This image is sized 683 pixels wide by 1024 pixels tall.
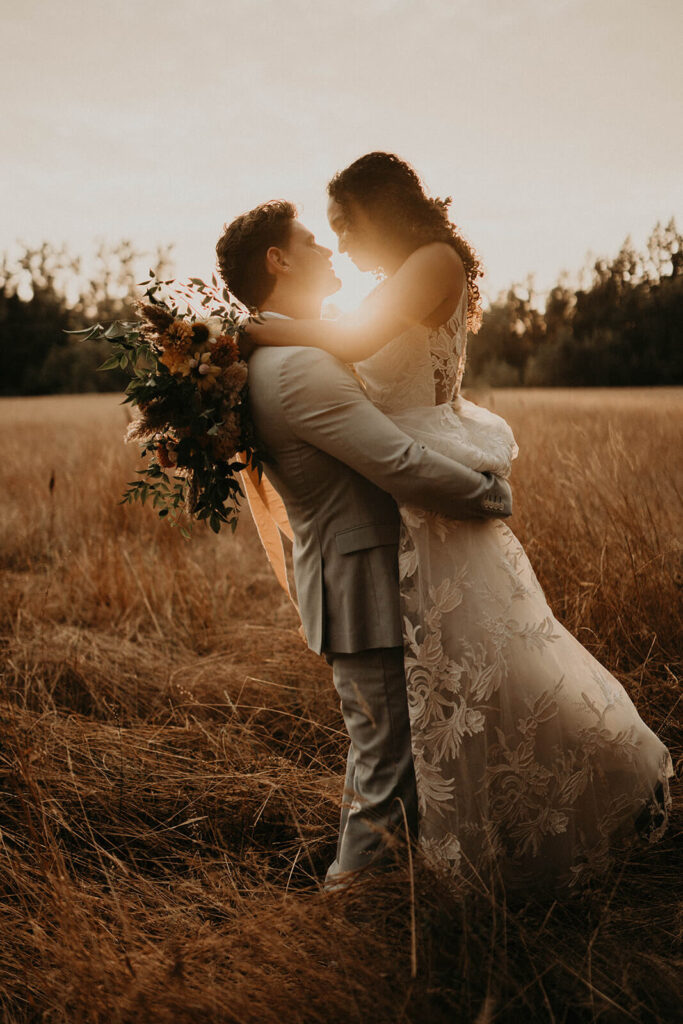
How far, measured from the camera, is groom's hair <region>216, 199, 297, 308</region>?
88.9 inches

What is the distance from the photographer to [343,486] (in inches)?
85.0

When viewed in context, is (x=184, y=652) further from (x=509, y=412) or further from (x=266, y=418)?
(x=509, y=412)

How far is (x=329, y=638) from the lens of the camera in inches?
87.5

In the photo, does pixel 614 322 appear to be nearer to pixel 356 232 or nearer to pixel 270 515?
pixel 356 232

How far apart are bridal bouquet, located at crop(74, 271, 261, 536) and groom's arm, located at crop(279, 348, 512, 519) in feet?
0.62

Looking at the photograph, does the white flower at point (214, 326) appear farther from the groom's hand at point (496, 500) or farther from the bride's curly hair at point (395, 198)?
the groom's hand at point (496, 500)

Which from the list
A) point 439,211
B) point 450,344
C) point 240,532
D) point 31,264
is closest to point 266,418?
point 450,344

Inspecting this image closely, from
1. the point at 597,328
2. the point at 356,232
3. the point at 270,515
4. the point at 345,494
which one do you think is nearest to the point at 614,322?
the point at 597,328

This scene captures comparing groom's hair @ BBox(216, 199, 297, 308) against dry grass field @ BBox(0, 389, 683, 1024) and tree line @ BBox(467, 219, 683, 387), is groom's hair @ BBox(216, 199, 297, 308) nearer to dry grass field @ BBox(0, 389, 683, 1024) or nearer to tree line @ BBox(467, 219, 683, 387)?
dry grass field @ BBox(0, 389, 683, 1024)

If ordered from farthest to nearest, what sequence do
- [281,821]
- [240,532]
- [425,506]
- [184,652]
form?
[240,532]
[184,652]
[281,821]
[425,506]

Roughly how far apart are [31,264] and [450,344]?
4254 cm

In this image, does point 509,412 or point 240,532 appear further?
point 509,412

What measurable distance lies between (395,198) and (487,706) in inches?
62.5

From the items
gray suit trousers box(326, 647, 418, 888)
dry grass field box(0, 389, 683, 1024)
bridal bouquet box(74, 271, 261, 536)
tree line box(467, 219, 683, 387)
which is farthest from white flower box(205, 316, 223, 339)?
tree line box(467, 219, 683, 387)
